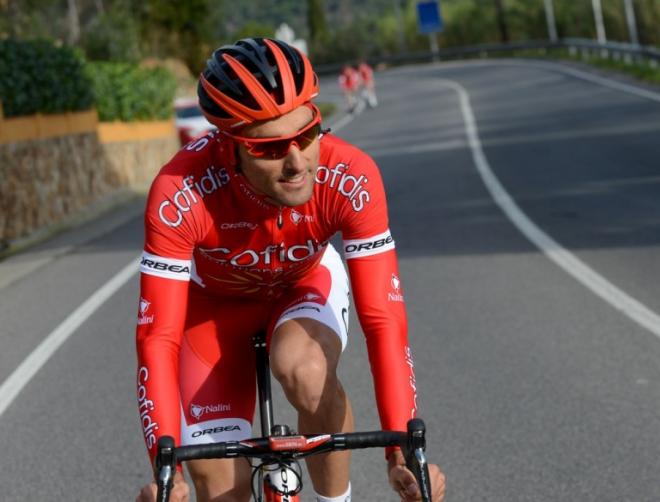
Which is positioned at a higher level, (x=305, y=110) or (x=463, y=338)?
(x=305, y=110)

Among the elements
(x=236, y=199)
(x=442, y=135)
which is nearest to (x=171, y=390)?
(x=236, y=199)

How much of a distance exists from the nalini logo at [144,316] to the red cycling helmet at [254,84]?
0.59m

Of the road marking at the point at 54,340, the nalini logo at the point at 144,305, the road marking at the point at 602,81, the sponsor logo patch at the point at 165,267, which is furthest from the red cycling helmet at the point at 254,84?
the road marking at the point at 602,81

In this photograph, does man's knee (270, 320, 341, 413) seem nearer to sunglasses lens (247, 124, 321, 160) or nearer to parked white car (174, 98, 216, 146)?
sunglasses lens (247, 124, 321, 160)

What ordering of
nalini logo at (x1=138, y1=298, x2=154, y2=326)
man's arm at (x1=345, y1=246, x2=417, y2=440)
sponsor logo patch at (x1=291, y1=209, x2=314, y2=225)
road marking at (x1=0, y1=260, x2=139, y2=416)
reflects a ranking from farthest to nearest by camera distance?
road marking at (x1=0, y1=260, x2=139, y2=416) → sponsor logo patch at (x1=291, y1=209, x2=314, y2=225) → nalini logo at (x1=138, y1=298, x2=154, y2=326) → man's arm at (x1=345, y1=246, x2=417, y2=440)

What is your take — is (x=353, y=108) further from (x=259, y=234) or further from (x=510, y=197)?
(x=259, y=234)

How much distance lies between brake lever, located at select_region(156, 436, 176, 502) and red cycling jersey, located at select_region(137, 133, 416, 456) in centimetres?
58

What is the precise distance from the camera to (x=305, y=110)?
151 inches

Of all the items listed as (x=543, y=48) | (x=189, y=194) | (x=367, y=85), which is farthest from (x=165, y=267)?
(x=543, y=48)

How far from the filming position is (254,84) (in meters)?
3.77

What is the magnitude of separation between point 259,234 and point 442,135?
2724 centimetres

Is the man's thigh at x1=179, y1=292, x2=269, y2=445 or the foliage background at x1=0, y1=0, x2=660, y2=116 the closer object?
the man's thigh at x1=179, y1=292, x2=269, y2=445

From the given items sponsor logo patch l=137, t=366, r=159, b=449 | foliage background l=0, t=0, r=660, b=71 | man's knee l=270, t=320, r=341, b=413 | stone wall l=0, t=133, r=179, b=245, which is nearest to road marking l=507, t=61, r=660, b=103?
foliage background l=0, t=0, r=660, b=71

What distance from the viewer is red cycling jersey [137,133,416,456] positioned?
3.92 m
